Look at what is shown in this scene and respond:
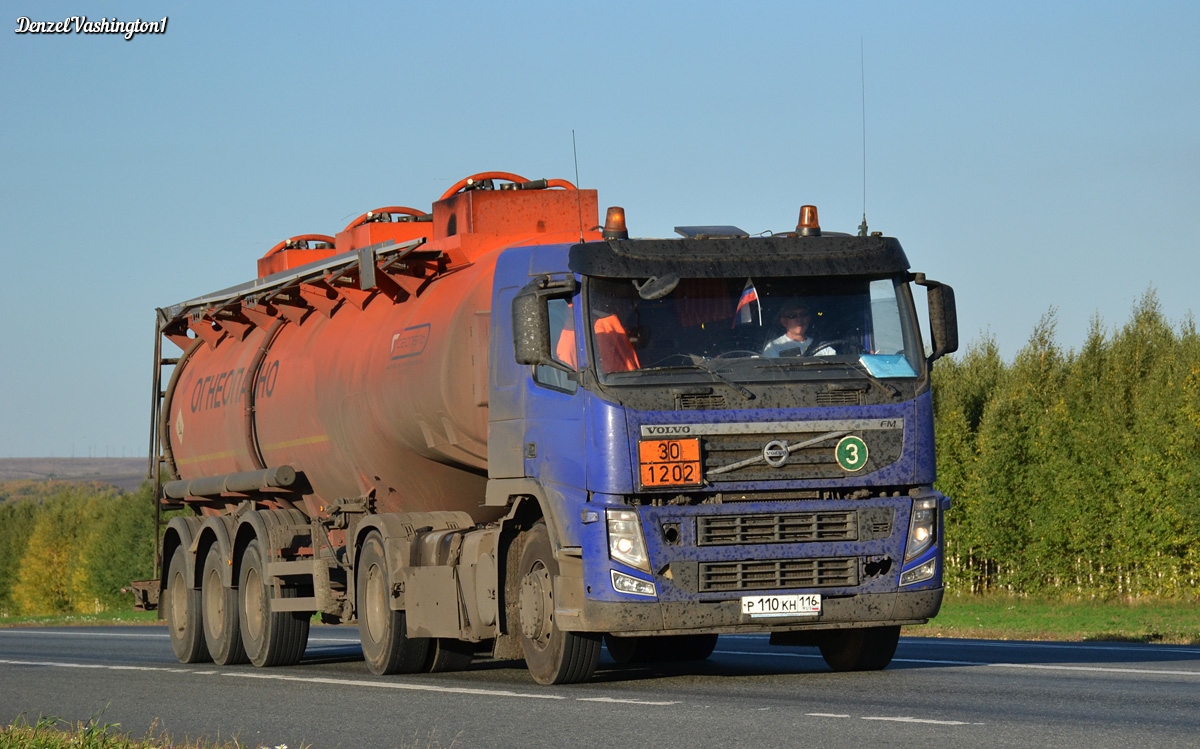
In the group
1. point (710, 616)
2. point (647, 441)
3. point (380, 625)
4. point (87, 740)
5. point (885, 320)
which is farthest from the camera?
point (380, 625)

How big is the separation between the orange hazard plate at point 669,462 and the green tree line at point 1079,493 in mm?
34204

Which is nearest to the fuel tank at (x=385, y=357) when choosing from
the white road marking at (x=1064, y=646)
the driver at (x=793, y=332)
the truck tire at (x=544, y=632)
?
the truck tire at (x=544, y=632)

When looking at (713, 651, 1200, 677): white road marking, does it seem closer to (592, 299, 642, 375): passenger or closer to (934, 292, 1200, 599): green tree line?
(592, 299, 642, 375): passenger

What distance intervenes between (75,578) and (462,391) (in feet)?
358

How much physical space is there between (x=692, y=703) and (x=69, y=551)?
11993cm

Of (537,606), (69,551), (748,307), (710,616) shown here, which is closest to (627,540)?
(710,616)

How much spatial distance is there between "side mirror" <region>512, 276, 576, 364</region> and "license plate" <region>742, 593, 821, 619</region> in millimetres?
2157

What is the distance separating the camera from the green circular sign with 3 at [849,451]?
484 inches

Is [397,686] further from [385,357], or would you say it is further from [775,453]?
[775,453]

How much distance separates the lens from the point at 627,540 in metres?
12.0

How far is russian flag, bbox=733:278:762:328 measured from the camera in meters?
12.5

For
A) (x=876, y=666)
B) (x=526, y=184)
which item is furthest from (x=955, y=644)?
(x=526, y=184)

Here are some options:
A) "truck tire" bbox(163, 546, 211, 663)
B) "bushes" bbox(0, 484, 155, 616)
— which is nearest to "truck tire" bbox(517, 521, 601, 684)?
"truck tire" bbox(163, 546, 211, 663)

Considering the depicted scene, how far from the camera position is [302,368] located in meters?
18.0
